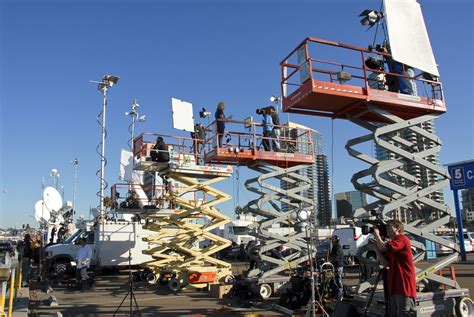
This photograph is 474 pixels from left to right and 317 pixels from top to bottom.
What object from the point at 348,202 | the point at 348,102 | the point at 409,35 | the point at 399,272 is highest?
the point at 409,35

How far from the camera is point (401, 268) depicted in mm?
6102

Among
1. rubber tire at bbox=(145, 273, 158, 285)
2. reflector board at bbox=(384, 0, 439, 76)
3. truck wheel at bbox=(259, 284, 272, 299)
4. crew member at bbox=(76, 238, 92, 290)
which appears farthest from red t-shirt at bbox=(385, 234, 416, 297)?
crew member at bbox=(76, 238, 92, 290)

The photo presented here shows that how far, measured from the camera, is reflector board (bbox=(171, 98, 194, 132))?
1572 cm

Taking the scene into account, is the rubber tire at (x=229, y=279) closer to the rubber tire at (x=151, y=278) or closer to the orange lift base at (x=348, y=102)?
the rubber tire at (x=151, y=278)

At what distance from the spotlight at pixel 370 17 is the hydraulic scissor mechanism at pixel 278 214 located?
6002mm

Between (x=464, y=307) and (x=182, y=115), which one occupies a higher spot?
(x=182, y=115)

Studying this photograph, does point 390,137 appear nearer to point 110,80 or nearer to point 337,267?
point 337,267

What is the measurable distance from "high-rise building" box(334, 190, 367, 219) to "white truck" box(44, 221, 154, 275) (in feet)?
41.7

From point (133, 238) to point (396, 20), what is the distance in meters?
16.5

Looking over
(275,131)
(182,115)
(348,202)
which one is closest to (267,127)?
(275,131)

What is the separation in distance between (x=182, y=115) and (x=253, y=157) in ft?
11.4

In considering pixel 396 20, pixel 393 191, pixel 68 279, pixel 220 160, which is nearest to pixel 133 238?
pixel 68 279

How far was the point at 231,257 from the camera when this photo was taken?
117 feet

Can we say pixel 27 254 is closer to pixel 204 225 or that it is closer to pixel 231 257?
pixel 204 225
